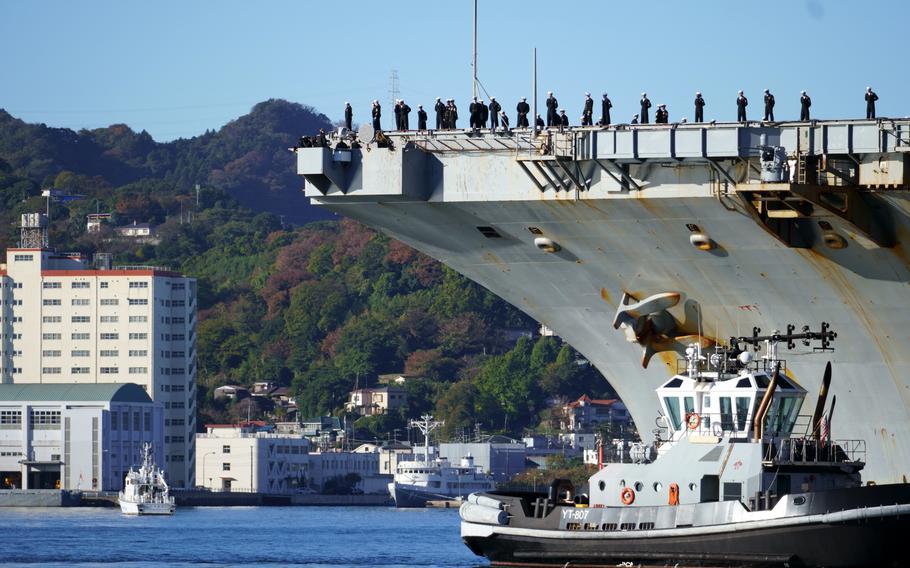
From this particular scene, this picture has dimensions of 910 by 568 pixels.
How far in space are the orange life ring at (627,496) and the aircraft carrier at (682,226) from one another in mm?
4521

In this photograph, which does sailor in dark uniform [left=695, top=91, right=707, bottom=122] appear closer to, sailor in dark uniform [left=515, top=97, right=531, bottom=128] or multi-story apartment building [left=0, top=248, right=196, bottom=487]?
sailor in dark uniform [left=515, top=97, right=531, bottom=128]

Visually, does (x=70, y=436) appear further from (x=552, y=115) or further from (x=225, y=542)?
(x=552, y=115)

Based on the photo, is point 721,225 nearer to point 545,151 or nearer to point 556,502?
point 545,151

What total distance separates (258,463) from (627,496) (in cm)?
10910

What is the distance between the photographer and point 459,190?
38.3m

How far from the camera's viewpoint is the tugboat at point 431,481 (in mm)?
138125

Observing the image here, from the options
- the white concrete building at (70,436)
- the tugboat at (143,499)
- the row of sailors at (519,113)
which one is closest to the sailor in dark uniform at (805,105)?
the row of sailors at (519,113)

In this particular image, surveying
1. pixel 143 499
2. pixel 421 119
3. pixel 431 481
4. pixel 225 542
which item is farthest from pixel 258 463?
pixel 421 119

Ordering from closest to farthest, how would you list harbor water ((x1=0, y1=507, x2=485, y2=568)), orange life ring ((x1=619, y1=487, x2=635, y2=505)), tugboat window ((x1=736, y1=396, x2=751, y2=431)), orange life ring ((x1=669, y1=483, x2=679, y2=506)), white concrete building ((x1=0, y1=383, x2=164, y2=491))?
tugboat window ((x1=736, y1=396, x2=751, y2=431)) → orange life ring ((x1=669, y1=483, x2=679, y2=506)) → orange life ring ((x1=619, y1=487, x2=635, y2=505)) → harbor water ((x1=0, y1=507, x2=485, y2=568)) → white concrete building ((x1=0, y1=383, x2=164, y2=491))

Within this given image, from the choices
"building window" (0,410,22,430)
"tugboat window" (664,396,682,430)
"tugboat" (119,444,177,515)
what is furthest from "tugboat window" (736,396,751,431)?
"building window" (0,410,22,430)

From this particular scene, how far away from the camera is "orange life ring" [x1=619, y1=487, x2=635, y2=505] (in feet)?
121

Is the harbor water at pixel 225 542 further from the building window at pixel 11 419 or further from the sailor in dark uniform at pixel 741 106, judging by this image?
the building window at pixel 11 419

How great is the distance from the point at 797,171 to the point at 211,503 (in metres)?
103

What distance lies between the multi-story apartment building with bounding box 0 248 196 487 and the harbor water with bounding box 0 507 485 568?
5067 cm
